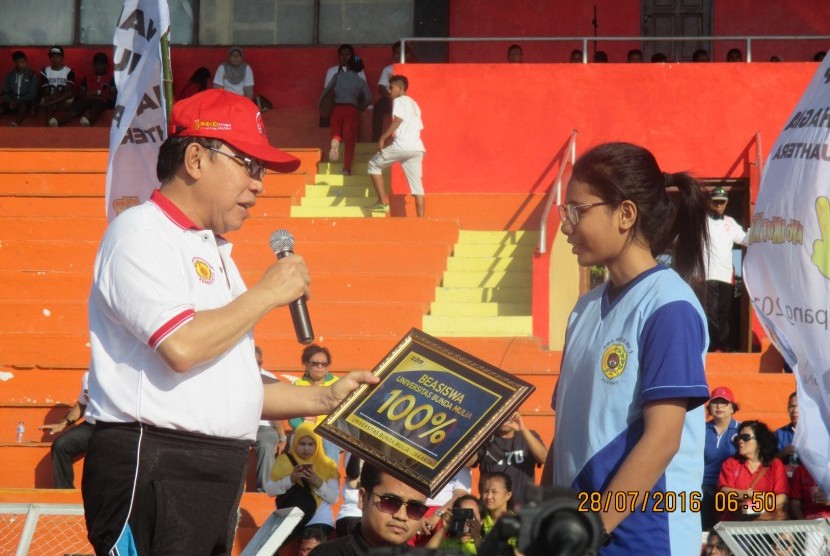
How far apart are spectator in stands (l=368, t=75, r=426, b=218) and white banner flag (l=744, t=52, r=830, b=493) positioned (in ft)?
27.6

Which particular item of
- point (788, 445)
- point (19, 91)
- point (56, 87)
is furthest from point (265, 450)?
point (19, 91)

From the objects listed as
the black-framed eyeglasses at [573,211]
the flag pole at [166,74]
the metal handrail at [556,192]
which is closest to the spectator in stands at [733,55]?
the metal handrail at [556,192]

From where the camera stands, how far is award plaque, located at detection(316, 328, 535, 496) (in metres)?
3.68

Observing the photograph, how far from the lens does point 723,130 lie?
13.8 m

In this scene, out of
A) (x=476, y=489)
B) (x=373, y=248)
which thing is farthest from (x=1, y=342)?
(x=476, y=489)

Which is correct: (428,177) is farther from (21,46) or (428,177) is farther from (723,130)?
(21,46)

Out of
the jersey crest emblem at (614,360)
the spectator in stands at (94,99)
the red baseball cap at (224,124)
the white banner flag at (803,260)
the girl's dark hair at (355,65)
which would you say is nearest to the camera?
the jersey crest emblem at (614,360)

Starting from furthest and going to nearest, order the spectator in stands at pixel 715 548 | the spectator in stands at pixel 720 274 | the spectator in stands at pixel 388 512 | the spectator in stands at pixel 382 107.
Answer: the spectator in stands at pixel 382 107
the spectator in stands at pixel 720 274
the spectator in stands at pixel 715 548
the spectator in stands at pixel 388 512

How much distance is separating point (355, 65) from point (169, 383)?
12.7 metres

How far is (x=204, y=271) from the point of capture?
3412 millimetres

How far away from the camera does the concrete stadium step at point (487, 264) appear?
1254 centimetres

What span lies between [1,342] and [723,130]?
7.51m

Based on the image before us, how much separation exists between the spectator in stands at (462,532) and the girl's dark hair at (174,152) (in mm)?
3545

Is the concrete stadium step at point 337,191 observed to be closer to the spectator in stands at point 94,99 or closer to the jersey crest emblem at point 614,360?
the spectator in stands at point 94,99
